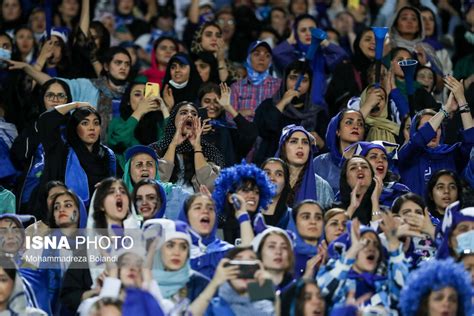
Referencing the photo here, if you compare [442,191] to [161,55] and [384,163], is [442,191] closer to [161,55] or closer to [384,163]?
[384,163]

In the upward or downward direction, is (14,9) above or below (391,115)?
above

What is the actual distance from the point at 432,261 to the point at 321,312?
76cm

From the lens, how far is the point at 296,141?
39.6 feet

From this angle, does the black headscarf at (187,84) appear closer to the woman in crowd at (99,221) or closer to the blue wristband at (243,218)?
the woman in crowd at (99,221)

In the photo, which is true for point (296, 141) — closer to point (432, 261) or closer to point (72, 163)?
point (72, 163)

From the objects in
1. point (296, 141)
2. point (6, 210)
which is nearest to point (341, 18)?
point (296, 141)

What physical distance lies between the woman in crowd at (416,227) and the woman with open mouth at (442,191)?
0.44 meters

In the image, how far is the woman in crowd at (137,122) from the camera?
13.0 meters

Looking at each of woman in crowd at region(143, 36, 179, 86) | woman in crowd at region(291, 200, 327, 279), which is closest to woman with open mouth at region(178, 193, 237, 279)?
woman in crowd at region(291, 200, 327, 279)

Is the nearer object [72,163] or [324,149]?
[72,163]

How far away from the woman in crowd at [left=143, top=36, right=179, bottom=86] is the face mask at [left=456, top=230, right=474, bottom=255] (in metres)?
4.83

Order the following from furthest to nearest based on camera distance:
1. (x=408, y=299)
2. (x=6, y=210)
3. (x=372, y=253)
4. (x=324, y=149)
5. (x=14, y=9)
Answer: (x=14, y=9)
(x=324, y=149)
(x=6, y=210)
(x=372, y=253)
(x=408, y=299)

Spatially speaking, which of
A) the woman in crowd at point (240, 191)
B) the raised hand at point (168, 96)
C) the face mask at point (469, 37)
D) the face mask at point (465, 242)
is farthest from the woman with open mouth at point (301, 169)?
the face mask at point (469, 37)

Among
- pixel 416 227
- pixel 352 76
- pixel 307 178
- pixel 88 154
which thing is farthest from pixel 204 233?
pixel 352 76
